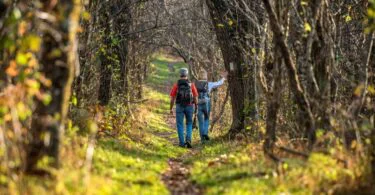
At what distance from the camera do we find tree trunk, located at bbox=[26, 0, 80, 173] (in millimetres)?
6926

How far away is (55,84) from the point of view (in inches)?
283

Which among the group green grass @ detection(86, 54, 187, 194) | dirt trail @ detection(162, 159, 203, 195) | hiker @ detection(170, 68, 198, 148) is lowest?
dirt trail @ detection(162, 159, 203, 195)

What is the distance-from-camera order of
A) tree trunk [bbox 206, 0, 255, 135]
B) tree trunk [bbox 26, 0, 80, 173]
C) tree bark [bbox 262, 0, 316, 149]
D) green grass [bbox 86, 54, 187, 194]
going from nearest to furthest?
tree trunk [bbox 26, 0, 80, 173], green grass [bbox 86, 54, 187, 194], tree bark [bbox 262, 0, 316, 149], tree trunk [bbox 206, 0, 255, 135]

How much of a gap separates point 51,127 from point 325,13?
563 cm

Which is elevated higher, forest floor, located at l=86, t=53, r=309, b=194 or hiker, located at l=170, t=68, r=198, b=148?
hiker, located at l=170, t=68, r=198, b=148

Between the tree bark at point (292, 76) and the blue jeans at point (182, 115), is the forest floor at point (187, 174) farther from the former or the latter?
the blue jeans at point (182, 115)

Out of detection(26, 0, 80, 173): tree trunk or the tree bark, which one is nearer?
detection(26, 0, 80, 173): tree trunk

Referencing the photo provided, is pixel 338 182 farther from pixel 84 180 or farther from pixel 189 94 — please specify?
pixel 189 94

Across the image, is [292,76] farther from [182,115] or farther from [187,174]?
[182,115]

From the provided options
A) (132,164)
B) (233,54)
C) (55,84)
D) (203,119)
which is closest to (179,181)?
(132,164)

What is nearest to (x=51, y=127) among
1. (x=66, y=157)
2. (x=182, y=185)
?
(x=66, y=157)

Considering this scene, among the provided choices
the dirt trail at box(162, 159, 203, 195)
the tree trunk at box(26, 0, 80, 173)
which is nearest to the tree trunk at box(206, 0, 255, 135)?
the dirt trail at box(162, 159, 203, 195)

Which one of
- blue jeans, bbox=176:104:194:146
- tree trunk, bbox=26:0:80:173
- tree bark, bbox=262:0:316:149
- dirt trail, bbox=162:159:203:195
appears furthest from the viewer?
blue jeans, bbox=176:104:194:146

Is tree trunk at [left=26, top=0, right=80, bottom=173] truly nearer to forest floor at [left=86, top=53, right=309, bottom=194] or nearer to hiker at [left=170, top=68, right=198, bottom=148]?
forest floor at [left=86, top=53, right=309, bottom=194]
